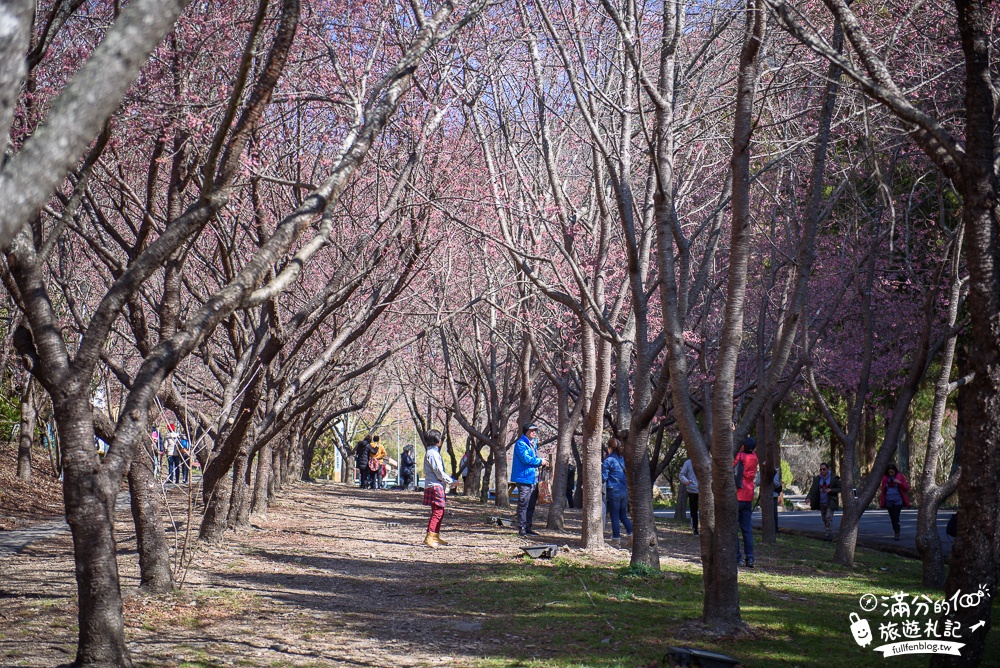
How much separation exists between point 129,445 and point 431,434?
304 inches

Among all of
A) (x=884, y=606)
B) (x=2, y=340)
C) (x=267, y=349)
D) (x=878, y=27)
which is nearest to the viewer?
(x=884, y=606)

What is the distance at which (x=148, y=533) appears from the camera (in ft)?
27.4

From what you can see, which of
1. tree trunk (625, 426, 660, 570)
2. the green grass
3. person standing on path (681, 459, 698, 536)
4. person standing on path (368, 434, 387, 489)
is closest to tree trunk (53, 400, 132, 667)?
the green grass

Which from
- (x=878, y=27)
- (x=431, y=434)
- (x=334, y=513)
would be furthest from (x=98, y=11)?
(x=334, y=513)

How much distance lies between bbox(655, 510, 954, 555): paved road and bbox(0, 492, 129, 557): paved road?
13.7 m

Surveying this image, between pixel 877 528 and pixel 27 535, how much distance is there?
18.7m

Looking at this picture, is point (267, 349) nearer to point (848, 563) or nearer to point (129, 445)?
point (129, 445)

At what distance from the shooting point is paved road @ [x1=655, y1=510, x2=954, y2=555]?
1853 cm

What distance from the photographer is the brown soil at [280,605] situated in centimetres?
672

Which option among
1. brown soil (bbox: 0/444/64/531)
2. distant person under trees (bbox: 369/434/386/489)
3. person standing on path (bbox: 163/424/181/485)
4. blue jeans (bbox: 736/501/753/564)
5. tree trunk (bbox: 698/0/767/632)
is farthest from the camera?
distant person under trees (bbox: 369/434/386/489)

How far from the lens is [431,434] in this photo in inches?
534

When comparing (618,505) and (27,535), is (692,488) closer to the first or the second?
(618,505)

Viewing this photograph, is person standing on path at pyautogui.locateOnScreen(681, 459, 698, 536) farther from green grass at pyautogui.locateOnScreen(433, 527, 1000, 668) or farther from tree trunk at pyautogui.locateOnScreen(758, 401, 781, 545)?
green grass at pyautogui.locateOnScreen(433, 527, 1000, 668)

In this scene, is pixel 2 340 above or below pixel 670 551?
above
